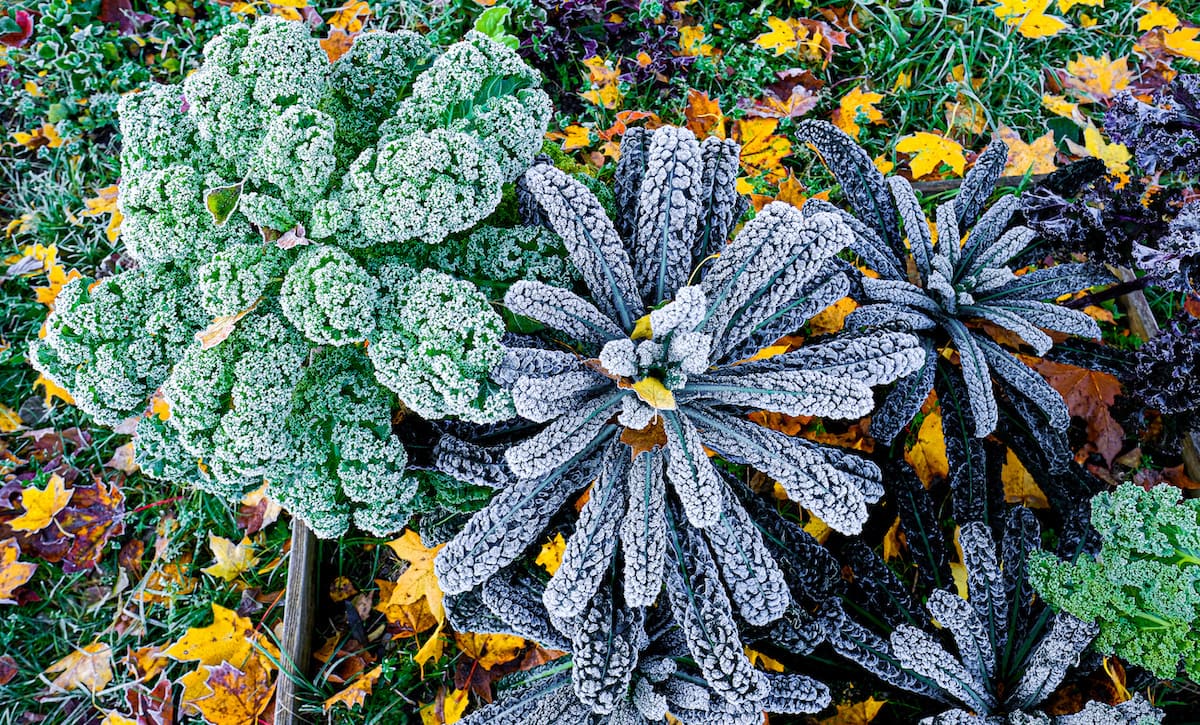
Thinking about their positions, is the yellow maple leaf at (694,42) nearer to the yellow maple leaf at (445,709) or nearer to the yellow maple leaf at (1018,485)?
the yellow maple leaf at (1018,485)

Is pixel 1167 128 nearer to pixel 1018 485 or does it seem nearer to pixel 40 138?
pixel 1018 485

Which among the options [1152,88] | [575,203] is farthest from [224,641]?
[1152,88]

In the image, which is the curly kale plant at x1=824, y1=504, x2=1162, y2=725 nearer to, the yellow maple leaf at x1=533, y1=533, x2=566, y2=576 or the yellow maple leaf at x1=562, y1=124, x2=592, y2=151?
the yellow maple leaf at x1=533, y1=533, x2=566, y2=576

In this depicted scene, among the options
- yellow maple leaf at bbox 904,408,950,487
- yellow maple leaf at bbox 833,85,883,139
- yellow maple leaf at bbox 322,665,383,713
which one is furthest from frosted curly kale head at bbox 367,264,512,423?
yellow maple leaf at bbox 833,85,883,139

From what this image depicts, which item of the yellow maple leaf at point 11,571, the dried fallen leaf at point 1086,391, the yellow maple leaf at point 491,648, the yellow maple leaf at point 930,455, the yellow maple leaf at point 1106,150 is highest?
the yellow maple leaf at point 1106,150

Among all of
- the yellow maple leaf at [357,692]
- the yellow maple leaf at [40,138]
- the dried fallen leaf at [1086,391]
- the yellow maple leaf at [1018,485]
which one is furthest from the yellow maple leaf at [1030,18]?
the yellow maple leaf at [40,138]

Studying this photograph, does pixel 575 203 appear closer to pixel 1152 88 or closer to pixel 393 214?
pixel 393 214
